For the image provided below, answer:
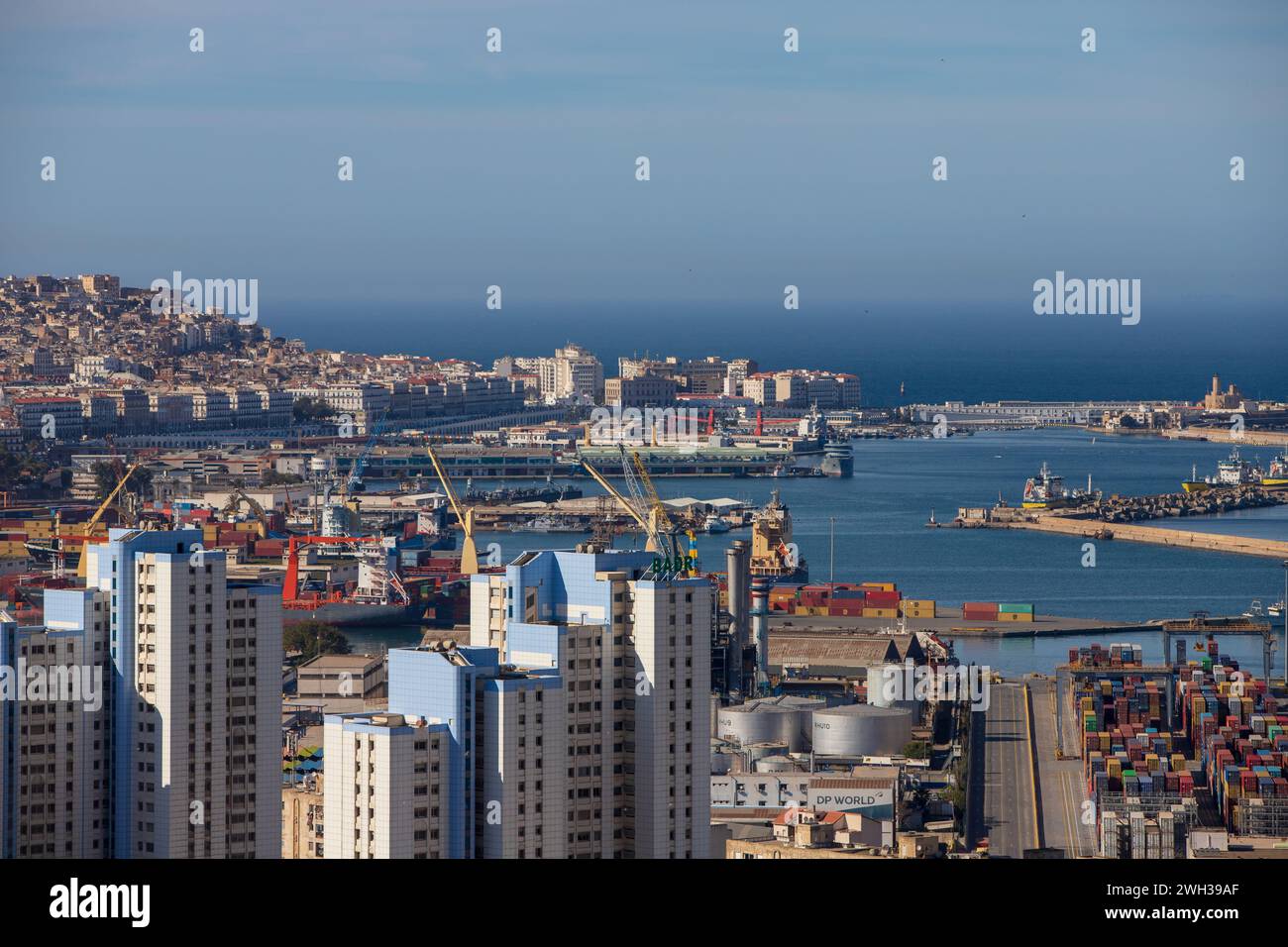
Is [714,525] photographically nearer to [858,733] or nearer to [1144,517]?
[1144,517]

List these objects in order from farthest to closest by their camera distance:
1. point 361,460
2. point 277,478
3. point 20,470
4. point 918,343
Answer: point 918,343 → point 361,460 → point 277,478 → point 20,470

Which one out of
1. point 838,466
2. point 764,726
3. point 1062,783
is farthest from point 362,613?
point 838,466

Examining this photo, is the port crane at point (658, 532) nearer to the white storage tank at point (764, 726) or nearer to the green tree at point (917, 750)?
the white storage tank at point (764, 726)

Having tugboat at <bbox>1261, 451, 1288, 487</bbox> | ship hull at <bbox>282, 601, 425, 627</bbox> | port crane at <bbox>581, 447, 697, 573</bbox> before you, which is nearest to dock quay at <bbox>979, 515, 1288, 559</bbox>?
port crane at <bbox>581, 447, 697, 573</bbox>

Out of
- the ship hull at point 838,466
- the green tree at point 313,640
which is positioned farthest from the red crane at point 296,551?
the ship hull at point 838,466

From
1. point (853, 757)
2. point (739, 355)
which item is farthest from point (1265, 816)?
point (739, 355)
